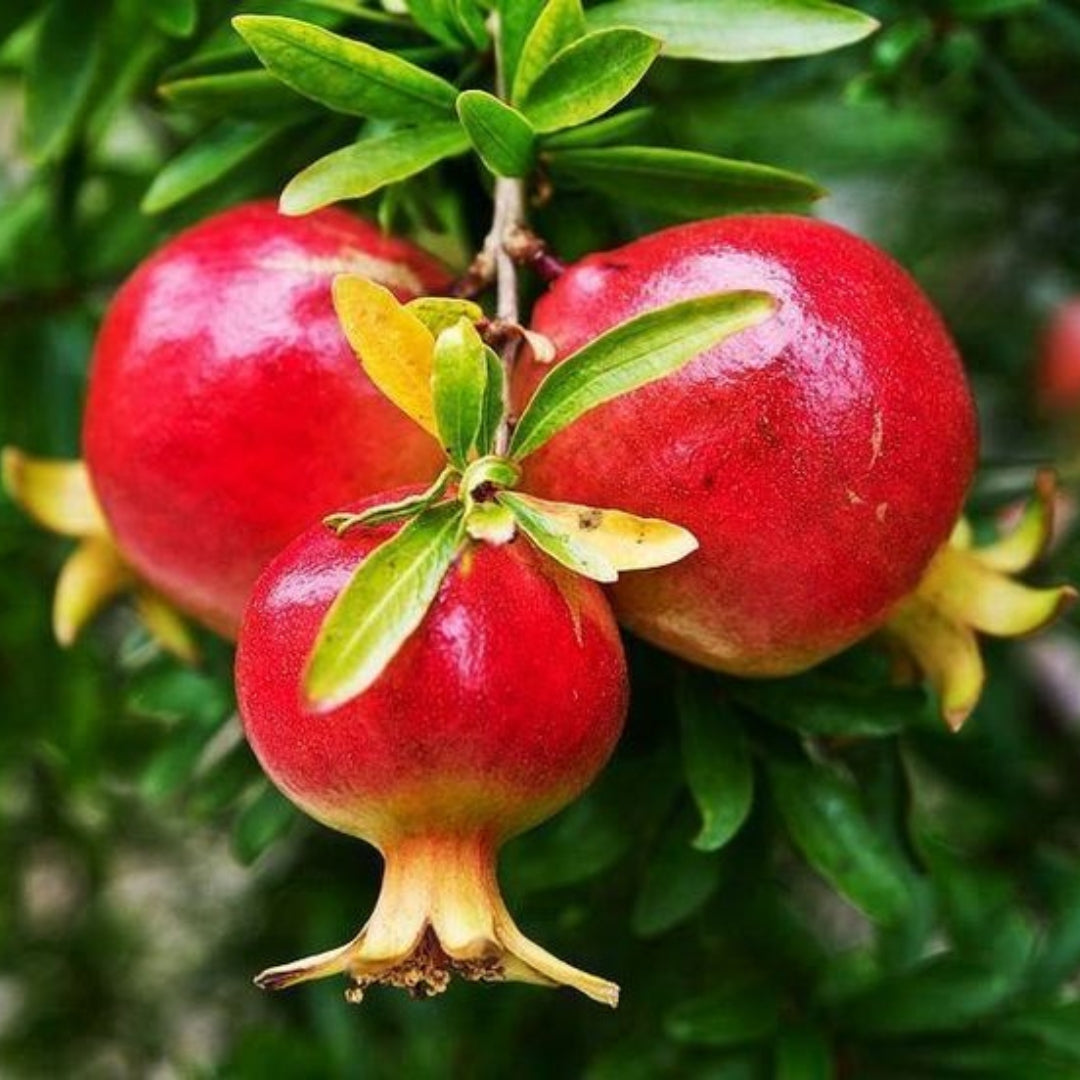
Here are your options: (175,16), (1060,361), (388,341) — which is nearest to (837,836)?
(388,341)

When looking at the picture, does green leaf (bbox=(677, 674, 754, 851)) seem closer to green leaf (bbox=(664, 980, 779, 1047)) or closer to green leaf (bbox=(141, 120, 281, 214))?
green leaf (bbox=(664, 980, 779, 1047))

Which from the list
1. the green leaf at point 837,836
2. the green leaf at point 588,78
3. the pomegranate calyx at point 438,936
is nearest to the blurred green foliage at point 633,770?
the green leaf at point 837,836

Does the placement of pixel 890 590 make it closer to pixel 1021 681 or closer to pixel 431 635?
pixel 431 635

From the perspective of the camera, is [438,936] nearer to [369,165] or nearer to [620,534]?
[620,534]

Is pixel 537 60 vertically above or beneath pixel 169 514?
above

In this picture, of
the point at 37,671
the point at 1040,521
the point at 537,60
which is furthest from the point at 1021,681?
the point at 537,60

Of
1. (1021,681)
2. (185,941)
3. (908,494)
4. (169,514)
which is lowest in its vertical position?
(185,941)

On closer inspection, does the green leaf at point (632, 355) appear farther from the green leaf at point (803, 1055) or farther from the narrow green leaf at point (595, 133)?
the green leaf at point (803, 1055)
